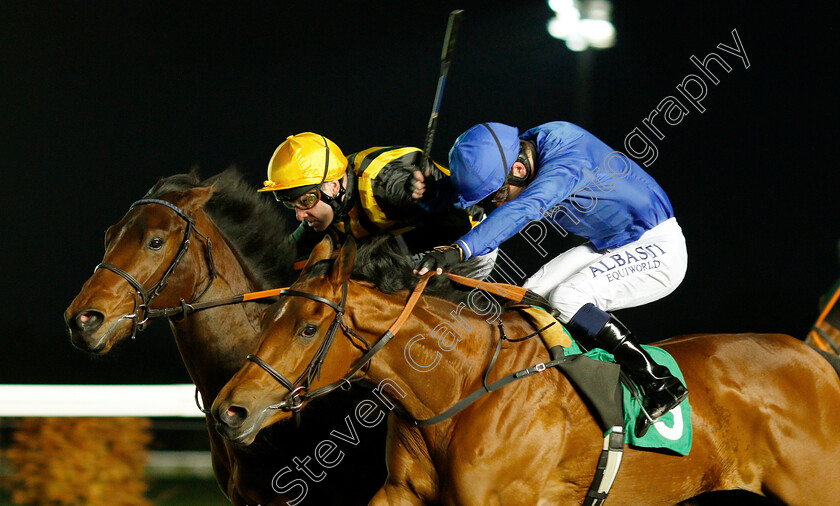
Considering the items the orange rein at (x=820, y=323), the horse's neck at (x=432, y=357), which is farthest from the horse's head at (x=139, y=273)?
the orange rein at (x=820, y=323)

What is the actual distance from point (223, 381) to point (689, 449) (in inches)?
64.9

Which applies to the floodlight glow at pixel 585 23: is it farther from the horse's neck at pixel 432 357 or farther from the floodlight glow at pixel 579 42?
the horse's neck at pixel 432 357

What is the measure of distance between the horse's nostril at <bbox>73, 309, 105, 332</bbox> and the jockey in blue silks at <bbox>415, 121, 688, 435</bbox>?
1143 millimetres

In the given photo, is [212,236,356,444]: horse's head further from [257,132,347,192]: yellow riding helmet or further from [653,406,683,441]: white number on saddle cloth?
[653,406,683,441]: white number on saddle cloth

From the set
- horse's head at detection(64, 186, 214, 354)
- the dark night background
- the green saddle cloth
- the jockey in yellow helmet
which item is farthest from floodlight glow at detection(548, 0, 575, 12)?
the green saddle cloth

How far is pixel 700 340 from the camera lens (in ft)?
9.26

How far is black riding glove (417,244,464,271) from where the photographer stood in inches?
87.8

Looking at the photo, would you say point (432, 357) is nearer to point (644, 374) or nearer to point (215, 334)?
point (644, 374)

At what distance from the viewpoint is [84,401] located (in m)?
3.80

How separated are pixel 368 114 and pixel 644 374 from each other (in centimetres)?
637

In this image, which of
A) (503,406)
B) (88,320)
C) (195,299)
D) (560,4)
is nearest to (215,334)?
(195,299)

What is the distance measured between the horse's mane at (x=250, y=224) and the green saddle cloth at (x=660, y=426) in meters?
1.26

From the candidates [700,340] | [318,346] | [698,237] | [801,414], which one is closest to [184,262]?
[318,346]

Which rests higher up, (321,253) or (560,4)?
(560,4)
